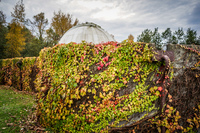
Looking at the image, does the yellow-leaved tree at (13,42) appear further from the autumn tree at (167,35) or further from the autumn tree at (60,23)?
the autumn tree at (167,35)

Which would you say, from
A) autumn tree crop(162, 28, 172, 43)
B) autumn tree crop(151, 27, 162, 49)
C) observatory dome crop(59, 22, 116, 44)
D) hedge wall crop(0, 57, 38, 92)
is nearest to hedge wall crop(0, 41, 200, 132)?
hedge wall crop(0, 57, 38, 92)

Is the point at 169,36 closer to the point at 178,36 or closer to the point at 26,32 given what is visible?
the point at 178,36

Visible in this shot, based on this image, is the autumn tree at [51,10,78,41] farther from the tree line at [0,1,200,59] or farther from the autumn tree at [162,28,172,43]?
the autumn tree at [162,28,172,43]

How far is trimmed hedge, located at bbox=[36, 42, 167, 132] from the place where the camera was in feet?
9.31

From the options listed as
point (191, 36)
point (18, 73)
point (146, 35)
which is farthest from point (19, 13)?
point (191, 36)

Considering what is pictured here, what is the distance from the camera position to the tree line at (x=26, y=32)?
60.1 ft

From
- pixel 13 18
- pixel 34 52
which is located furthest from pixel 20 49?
pixel 13 18

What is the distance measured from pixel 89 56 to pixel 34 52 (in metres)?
21.0

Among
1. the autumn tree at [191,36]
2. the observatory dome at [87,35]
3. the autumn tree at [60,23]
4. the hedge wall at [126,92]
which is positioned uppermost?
the autumn tree at [60,23]

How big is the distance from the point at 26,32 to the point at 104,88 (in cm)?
2555

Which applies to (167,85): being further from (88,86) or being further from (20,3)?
(20,3)

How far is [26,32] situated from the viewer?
70.4 ft

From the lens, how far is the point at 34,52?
65.0 feet

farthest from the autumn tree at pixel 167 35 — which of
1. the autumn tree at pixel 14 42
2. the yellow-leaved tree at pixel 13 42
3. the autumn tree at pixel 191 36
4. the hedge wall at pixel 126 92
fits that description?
the yellow-leaved tree at pixel 13 42
